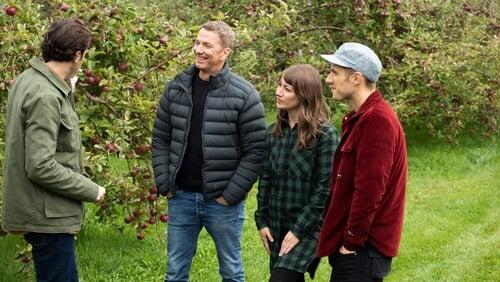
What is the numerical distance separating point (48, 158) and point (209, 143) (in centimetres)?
100

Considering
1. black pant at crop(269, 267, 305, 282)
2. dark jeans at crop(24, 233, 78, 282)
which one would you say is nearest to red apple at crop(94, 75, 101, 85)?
dark jeans at crop(24, 233, 78, 282)

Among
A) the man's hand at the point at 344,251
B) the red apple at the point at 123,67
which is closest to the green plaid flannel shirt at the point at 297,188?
the man's hand at the point at 344,251

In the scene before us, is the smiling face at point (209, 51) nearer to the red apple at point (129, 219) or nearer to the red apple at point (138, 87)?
the red apple at point (138, 87)

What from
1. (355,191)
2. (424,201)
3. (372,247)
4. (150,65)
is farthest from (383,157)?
(424,201)

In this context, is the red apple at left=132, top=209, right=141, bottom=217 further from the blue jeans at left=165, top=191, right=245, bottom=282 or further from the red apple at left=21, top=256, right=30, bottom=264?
the blue jeans at left=165, top=191, right=245, bottom=282

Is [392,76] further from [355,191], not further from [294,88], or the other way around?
[355,191]

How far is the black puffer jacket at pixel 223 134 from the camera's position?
3.98 metres

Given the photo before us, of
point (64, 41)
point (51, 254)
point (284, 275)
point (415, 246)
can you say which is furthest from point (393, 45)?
point (51, 254)

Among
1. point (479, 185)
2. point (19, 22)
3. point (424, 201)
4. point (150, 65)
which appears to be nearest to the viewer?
point (19, 22)

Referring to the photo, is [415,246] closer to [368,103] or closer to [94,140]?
[94,140]

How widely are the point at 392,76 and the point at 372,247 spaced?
678 centimetres

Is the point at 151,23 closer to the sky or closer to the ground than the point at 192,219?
closer to the sky

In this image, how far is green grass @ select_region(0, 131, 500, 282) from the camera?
5.57 metres

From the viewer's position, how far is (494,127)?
10086 millimetres
